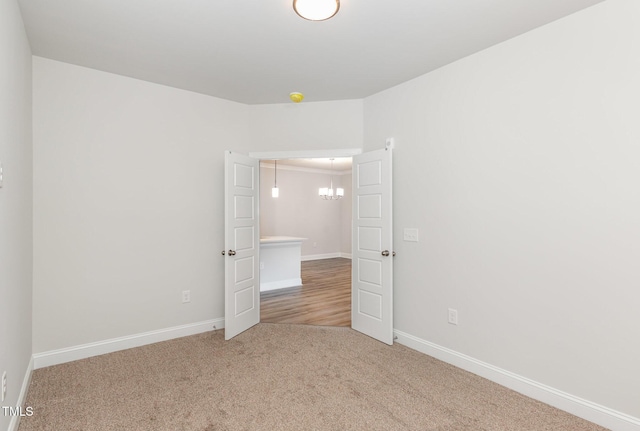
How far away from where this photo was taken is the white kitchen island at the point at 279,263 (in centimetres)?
578

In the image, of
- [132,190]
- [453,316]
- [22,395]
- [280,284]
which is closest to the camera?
[22,395]

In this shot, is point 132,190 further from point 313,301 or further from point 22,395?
point 313,301

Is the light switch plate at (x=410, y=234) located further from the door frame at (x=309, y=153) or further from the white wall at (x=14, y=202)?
the white wall at (x=14, y=202)

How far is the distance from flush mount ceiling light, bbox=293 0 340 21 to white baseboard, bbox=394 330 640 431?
9.39 feet

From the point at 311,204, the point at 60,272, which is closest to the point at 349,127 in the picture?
the point at 60,272

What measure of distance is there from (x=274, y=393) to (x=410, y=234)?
1.91 meters

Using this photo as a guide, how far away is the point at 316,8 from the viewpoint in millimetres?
2004

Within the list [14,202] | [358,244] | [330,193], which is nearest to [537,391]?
[358,244]

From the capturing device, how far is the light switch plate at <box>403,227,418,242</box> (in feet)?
10.5

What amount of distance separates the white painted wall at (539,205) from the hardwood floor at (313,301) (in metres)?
1.31

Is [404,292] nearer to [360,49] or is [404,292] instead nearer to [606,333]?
[606,333]

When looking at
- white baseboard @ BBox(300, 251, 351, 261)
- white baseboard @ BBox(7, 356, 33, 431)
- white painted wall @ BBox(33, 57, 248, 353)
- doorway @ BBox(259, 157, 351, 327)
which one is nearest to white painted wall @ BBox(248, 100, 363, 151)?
white painted wall @ BBox(33, 57, 248, 353)

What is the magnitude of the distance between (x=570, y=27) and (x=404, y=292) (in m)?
2.50

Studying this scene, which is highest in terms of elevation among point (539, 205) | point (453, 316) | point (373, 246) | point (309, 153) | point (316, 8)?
point (316, 8)
